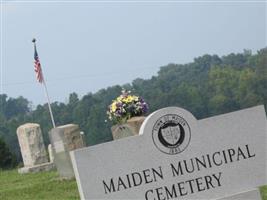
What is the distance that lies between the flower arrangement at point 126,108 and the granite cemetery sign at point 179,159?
7.01 metres

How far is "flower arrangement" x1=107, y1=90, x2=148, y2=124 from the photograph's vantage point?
16828mm

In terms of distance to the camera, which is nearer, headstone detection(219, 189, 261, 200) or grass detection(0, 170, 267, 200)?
headstone detection(219, 189, 261, 200)

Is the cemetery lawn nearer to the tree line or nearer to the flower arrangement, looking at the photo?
the flower arrangement

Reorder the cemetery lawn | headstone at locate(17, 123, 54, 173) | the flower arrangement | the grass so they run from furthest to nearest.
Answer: headstone at locate(17, 123, 54, 173) < the flower arrangement < the cemetery lawn < the grass

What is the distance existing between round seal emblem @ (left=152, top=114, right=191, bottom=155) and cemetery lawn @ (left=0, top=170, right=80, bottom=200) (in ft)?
14.1

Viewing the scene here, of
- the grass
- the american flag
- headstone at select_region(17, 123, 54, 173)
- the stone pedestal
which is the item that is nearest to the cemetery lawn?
the grass

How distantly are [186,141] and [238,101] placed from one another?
6485cm

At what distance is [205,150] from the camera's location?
959cm

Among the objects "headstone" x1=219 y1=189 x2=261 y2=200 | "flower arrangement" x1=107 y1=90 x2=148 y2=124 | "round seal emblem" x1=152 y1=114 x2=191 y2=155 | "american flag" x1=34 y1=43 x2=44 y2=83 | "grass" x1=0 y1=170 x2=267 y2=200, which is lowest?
"headstone" x1=219 y1=189 x2=261 y2=200

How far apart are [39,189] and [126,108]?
2428mm

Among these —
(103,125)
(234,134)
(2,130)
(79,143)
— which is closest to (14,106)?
(2,130)

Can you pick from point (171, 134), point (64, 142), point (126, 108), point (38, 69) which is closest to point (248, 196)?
point (171, 134)

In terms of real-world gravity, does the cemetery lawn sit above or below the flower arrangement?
below

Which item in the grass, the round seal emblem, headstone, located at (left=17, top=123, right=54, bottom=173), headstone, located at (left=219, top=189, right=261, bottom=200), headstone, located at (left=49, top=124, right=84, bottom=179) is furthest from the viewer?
headstone, located at (left=17, top=123, right=54, bottom=173)
